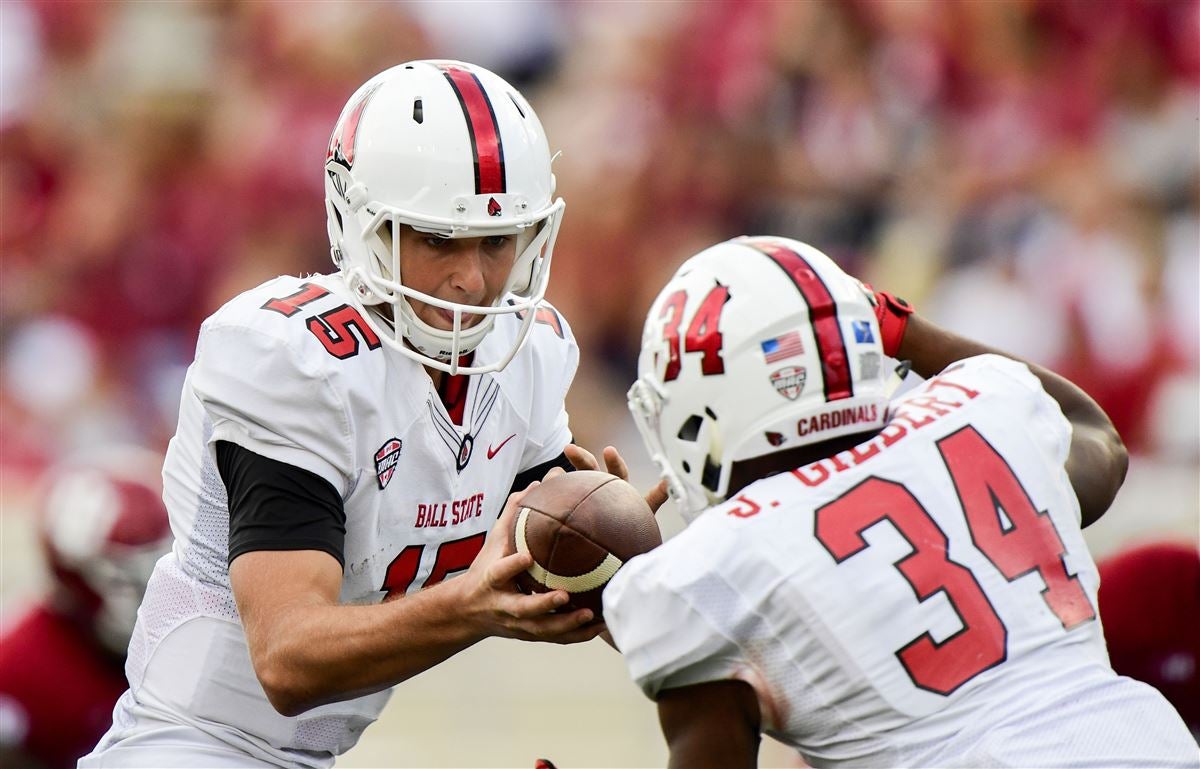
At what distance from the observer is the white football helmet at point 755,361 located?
2.21 metres

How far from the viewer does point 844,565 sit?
6.87ft

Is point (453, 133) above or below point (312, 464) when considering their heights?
above

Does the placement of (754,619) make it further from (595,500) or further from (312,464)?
(312,464)

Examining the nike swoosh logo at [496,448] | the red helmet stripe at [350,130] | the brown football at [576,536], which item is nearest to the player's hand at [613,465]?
the nike swoosh logo at [496,448]

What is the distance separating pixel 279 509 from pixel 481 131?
814 millimetres

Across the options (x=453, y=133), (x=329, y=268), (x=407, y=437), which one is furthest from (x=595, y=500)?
(x=329, y=268)

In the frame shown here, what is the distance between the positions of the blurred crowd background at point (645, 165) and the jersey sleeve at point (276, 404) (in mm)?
3955

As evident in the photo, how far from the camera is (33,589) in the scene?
565 centimetres

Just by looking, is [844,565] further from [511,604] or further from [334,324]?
[334,324]

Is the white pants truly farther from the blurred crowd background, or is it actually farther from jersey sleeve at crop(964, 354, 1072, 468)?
the blurred crowd background

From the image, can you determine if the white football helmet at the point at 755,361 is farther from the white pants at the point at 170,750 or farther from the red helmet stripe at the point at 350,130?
the white pants at the point at 170,750

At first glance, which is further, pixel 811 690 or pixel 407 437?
pixel 407 437

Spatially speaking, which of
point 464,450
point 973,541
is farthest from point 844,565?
point 464,450

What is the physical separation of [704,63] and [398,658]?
498cm
